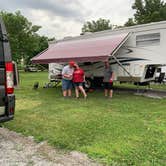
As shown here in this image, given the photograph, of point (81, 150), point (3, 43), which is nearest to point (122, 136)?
point (81, 150)

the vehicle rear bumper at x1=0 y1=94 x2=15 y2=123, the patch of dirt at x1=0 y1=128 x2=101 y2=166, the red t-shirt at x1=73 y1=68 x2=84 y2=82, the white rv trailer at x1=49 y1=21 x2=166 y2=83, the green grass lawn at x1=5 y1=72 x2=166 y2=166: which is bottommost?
the patch of dirt at x1=0 y1=128 x2=101 y2=166

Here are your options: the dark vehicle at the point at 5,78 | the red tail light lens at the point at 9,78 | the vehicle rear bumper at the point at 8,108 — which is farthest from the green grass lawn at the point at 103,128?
the red tail light lens at the point at 9,78

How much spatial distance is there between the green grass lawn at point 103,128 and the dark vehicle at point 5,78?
0.97m

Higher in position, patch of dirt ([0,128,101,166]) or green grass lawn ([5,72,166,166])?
green grass lawn ([5,72,166,166])

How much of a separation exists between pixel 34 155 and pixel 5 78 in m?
1.39

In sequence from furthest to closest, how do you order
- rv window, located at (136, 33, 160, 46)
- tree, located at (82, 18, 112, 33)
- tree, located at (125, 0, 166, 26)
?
tree, located at (82, 18, 112, 33), tree, located at (125, 0, 166, 26), rv window, located at (136, 33, 160, 46)

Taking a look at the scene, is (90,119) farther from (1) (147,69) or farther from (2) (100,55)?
(1) (147,69)

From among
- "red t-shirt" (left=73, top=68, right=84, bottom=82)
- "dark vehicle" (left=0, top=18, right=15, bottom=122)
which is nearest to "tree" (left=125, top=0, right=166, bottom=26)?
"red t-shirt" (left=73, top=68, right=84, bottom=82)

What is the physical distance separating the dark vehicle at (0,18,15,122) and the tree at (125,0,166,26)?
117ft

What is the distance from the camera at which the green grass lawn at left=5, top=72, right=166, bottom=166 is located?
14.2ft

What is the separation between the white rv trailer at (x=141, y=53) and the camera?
10.7 m

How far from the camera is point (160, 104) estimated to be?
918 centimetres

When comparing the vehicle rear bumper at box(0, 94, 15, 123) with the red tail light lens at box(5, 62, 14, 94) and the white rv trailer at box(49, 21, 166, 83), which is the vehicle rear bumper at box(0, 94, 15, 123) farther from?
the white rv trailer at box(49, 21, 166, 83)

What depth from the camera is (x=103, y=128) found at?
5.84 metres
